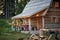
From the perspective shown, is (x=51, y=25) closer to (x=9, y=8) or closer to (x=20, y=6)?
(x=20, y=6)

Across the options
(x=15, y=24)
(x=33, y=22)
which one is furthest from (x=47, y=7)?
(x=15, y=24)

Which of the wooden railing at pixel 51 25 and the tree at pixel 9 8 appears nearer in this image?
the wooden railing at pixel 51 25

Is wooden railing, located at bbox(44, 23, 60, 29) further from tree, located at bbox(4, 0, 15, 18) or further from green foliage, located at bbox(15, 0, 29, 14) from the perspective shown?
tree, located at bbox(4, 0, 15, 18)

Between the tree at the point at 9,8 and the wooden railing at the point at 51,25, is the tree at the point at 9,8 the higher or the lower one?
the higher one

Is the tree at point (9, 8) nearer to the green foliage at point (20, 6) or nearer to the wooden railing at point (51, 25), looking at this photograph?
the green foliage at point (20, 6)

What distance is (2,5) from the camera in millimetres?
50438

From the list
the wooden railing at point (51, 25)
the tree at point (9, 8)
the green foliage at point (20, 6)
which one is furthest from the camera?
the tree at point (9, 8)

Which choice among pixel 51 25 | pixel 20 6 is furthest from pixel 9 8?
pixel 51 25

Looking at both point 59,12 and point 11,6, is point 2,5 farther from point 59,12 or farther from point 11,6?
point 59,12

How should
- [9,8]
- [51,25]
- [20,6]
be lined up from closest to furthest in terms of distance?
[51,25] < [20,6] < [9,8]

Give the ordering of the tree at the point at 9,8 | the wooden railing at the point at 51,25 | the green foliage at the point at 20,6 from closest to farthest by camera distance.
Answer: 1. the wooden railing at the point at 51,25
2. the green foliage at the point at 20,6
3. the tree at the point at 9,8

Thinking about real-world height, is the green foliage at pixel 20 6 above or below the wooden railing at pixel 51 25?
above

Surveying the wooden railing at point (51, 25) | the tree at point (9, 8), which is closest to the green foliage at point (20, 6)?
the tree at point (9, 8)

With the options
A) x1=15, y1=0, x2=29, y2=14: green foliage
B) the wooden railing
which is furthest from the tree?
the wooden railing
